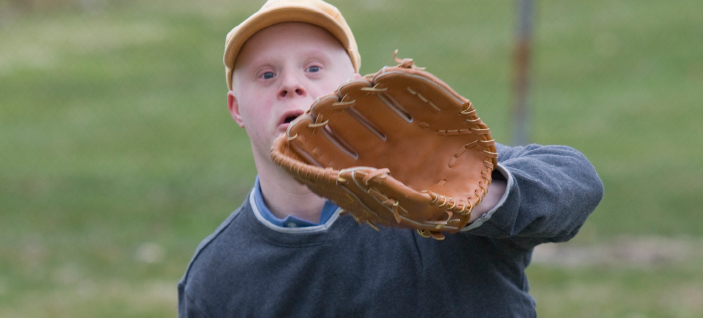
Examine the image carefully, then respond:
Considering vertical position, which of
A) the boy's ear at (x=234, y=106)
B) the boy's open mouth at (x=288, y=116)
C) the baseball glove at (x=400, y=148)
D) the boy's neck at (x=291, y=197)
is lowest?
the baseball glove at (x=400, y=148)

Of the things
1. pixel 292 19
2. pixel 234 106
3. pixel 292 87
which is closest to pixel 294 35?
pixel 292 19

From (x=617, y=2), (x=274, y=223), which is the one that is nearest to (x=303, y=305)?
(x=274, y=223)

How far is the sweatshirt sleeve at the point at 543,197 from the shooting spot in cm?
173

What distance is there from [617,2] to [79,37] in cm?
704

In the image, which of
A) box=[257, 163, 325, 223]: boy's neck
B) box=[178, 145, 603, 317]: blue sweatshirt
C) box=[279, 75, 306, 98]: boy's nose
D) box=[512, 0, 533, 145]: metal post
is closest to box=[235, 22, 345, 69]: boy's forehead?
box=[279, 75, 306, 98]: boy's nose

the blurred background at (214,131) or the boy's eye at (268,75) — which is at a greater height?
the blurred background at (214,131)

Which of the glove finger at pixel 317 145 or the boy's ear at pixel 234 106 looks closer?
the glove finger at pixel 317 145

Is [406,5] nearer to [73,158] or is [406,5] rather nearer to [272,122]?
[73,158]

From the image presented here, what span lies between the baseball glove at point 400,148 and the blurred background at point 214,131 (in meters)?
3.11

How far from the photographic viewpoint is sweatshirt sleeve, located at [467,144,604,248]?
68.1 inches

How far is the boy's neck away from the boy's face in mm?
70

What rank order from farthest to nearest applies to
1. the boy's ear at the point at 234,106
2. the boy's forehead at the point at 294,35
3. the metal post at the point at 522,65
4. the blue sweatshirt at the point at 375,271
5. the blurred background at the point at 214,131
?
the metal post at the point at 522,65 → the blurred background at the point at 214,131 → the boy's ear at the point at 234,106 → the boy's forehead at the point at 294,35 → the blue sweatshirt at the point at 375,271

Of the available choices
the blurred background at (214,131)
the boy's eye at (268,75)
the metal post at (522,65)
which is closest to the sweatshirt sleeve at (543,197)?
the boy's eye at (268,75)

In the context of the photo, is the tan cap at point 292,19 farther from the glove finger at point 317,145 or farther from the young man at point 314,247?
the glove finger at point 317,145
